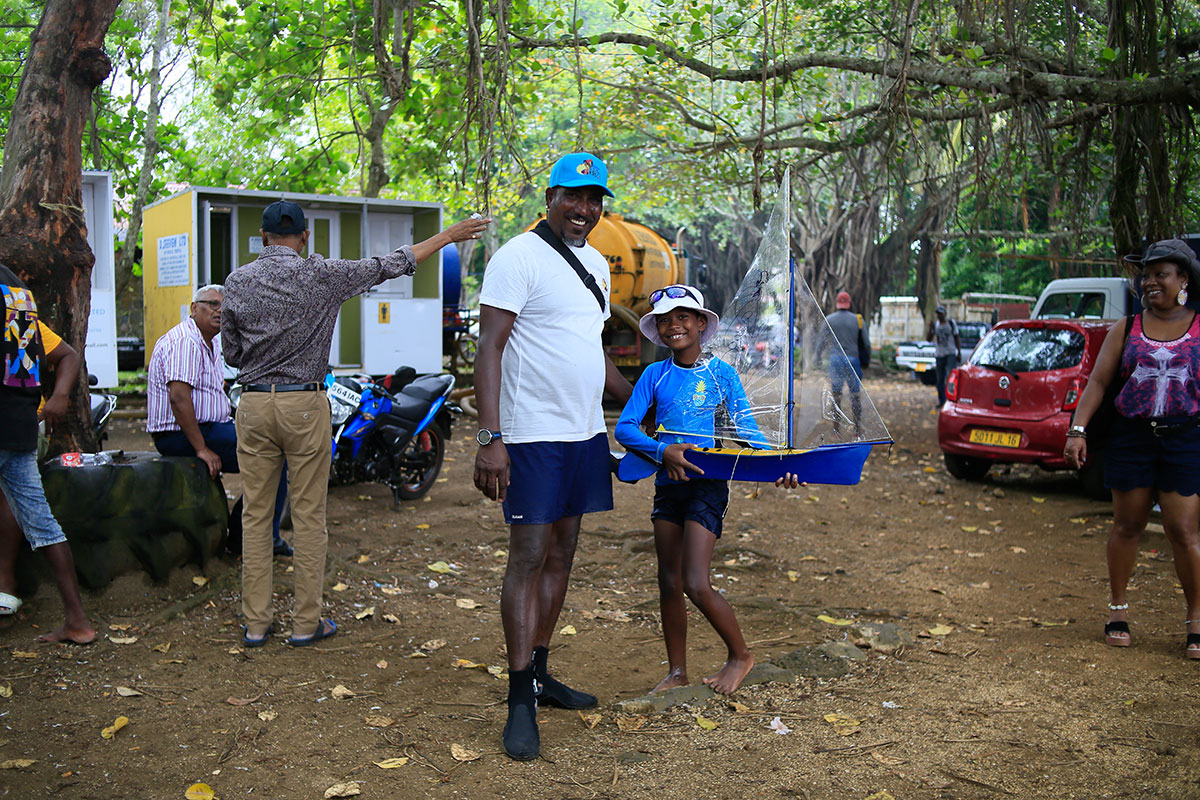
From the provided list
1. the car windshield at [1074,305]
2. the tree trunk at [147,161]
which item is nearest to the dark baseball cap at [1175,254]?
the car windshield at [1074,305]

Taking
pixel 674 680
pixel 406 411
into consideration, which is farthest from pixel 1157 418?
pixel 406 411

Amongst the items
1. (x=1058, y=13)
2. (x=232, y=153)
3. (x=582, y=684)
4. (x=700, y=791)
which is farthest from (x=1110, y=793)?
(x=232, y=153)

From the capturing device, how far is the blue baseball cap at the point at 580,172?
358cm

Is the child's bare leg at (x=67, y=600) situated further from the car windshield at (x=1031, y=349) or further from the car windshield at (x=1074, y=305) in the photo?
the car windshield at (x=1074, y=305)

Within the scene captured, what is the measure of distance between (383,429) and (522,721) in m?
4.48

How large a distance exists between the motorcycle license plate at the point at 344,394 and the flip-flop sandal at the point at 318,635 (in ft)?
9.33

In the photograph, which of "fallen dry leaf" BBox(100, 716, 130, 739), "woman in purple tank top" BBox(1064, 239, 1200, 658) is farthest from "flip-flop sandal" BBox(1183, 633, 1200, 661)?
"fallen dry leaf" BBox(100, 716, 130, 739)

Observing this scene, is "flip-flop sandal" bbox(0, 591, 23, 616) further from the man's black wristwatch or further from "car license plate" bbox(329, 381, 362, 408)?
"car license plate" bbox(329, 381, 362, 408)

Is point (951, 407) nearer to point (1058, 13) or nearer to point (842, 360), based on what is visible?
point (1058, 13)

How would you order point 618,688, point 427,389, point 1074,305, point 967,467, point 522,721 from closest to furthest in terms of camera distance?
point 522,721
point 618,688
point 427,389
point 967,467
point 1074,305

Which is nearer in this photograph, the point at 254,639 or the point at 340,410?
the point at 254,639

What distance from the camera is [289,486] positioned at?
15.1ft

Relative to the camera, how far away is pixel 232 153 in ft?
61.2

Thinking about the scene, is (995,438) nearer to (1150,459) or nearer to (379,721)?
(1150,459)
